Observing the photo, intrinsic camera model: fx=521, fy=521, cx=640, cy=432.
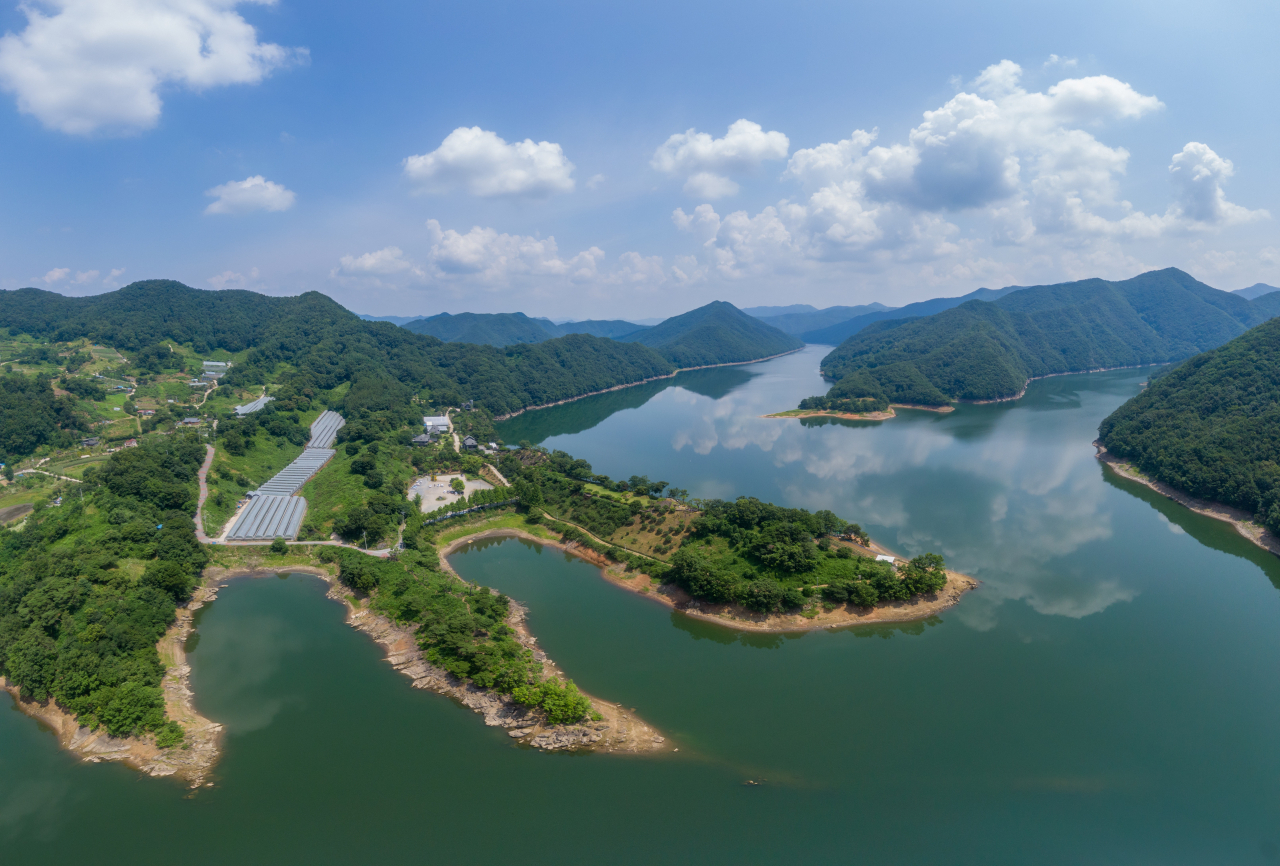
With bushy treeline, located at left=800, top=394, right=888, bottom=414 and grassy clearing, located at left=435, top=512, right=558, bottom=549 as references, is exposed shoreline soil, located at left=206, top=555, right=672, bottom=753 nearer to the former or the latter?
grassy clearing, located at left=435, top=512, right=558, bottom=549

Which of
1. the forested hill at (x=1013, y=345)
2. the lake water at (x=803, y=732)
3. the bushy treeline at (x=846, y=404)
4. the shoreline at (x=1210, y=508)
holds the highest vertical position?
the forested hill at (x=1013, y=345)

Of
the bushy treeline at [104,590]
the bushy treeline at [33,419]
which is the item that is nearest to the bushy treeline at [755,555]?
the bushy treeline at [104,590]

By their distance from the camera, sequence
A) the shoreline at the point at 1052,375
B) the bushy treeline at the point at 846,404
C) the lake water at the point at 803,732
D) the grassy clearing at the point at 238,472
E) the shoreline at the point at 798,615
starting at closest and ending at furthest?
the lake water at the point at 803,732 → the shoreline at the point at 798,615 → the grassy clearing at the point at 238,472 → the bushy treeline at the point at 846,404 → the shoreline at the point at 1052,375

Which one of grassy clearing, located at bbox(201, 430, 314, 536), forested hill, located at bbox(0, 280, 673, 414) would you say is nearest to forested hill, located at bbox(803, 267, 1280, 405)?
forested hill, located at bbox(0, 280, 673, 414)

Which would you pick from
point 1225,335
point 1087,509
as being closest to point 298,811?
point 1087,509

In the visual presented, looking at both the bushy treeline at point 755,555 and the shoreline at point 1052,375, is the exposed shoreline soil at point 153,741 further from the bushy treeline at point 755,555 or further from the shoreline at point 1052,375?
the shoreline at point 1052,375

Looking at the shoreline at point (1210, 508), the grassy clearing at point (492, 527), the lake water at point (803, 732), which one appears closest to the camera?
the lake water at point (803, 732)
